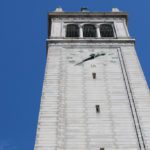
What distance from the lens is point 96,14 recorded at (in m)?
40.3

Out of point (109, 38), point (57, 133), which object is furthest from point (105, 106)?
point (109, 38)

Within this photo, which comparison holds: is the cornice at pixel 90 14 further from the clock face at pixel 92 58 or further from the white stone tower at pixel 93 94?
the clock face at pixel 92 58

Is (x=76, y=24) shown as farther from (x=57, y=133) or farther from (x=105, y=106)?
(x=57, y=133)

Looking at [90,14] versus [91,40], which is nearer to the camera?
[91,40]

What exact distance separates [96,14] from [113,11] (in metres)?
1.89

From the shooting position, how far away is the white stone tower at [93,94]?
23531 mm

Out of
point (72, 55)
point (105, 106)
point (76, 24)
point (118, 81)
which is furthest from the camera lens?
point (76, 24)

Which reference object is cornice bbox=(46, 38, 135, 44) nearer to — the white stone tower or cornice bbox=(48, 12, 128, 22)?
the white stone tower

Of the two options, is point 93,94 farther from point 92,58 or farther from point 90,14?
point 90,14

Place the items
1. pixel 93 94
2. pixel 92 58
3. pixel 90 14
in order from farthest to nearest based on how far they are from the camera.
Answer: pixel 90 14
pixel 92 58
pixel 93 94

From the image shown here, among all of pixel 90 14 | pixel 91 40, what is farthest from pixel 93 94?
pixel 90 14

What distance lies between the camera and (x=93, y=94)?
27.6 m

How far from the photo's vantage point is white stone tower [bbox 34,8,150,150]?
2353cm

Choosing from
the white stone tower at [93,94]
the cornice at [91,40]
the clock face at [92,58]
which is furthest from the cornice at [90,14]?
the clock face at [92,58]
